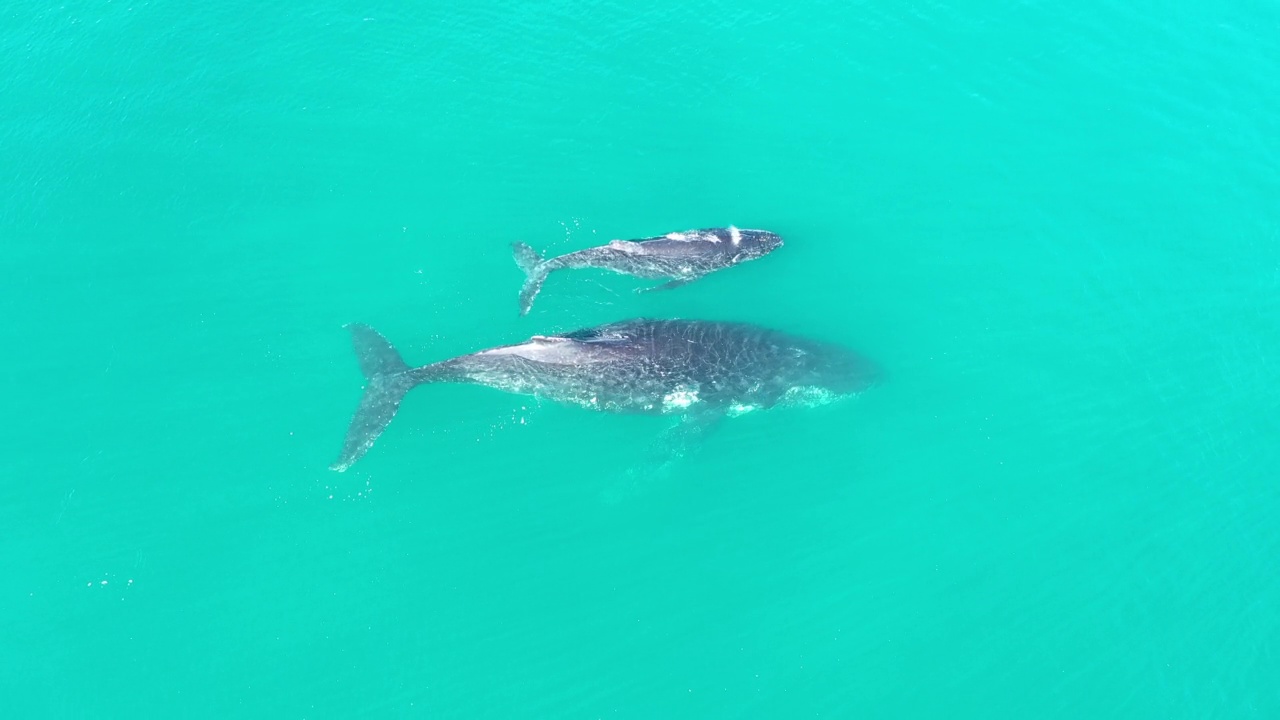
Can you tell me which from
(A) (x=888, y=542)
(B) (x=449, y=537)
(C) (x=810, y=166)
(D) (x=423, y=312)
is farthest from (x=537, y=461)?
(C) (x=810, y=166)

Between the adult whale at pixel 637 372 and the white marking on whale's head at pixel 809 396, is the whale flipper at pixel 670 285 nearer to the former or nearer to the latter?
the adult whale at pixel 637 372

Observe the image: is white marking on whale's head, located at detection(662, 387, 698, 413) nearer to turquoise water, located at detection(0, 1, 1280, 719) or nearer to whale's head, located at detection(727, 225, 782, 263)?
turquoise water, located at detection(0, 1, 1280, 719)

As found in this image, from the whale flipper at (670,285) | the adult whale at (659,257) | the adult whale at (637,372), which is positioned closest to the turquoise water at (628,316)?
the whale flipper at (670,285)

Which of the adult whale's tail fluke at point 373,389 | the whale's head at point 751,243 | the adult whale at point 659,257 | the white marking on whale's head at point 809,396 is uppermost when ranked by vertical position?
the whale's head at point 751,243

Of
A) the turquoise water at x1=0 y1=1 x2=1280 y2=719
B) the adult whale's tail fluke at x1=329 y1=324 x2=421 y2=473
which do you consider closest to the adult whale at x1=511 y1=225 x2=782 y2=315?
the turquoise water at x1=0 y1=1 x2=1280 y2=719

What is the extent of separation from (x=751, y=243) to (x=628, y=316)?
7773 millimetres

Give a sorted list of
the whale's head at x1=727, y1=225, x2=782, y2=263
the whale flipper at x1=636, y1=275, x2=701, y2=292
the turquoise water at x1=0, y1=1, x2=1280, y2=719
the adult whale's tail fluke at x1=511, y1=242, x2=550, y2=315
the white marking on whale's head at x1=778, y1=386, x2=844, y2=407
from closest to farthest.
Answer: the turquoise water at x1=0, y1=1, x2=1280, y2=719 → the white marking on whale's head at x1=778, y1=386, x2=844, y2=407 → the adult whale's tail fluke at x1=511, y1=242, x2=550, y2=315 → the whale flipper at x1=636, y1=275, x2=701, y2=292 → the whale's head at x1=727, y1=225, x2=782, y2=263

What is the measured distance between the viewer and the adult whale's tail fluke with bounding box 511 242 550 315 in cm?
4022

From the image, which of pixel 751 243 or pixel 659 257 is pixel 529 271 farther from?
pixel 751 243

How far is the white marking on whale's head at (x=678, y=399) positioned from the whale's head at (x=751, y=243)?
341 inches

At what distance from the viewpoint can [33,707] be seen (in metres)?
30.3

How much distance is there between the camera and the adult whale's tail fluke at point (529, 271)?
4022 cm

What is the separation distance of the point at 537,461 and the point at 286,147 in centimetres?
2555

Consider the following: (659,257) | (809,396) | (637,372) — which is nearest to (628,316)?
(659,257)
